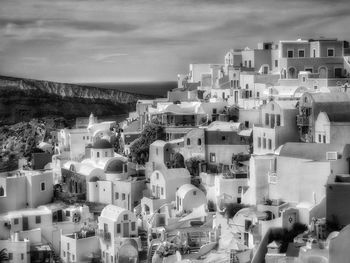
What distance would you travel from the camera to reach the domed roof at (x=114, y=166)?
1219 inches

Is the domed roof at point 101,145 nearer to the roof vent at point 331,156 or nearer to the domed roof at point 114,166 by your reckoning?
the domed roof at point 114,166

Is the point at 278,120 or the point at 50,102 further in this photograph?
the point at 50,102

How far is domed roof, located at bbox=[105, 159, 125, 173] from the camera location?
30969 mm

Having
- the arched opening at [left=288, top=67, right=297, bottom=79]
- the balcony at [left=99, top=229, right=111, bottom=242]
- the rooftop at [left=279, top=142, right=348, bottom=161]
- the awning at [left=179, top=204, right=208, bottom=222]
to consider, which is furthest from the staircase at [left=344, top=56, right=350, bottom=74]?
the balcony at [left=99, top=229, right=111, bottom=242]

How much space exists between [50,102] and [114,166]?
148ft

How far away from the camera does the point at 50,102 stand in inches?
2931

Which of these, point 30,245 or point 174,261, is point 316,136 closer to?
point 174,261

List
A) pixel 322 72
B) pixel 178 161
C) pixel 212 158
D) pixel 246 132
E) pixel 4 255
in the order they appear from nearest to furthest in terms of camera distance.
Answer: pixel 4 255 → pixel 246 132 → pixel 212 158 → pixel 178 161 → pixel 322 72

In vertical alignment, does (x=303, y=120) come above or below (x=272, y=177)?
above

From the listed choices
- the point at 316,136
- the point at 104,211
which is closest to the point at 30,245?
the point at 104,211

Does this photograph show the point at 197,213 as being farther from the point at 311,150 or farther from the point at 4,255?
the point at 4,255

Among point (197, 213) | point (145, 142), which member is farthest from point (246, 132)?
point (145, 142)

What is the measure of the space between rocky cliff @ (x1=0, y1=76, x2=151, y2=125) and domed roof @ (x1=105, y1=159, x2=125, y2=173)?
3457 centimetres

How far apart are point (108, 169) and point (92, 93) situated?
5846 cm
